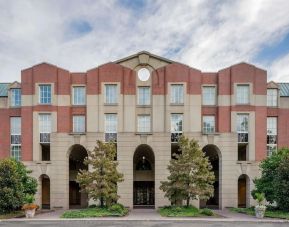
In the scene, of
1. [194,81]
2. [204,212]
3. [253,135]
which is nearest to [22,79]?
[194,81]

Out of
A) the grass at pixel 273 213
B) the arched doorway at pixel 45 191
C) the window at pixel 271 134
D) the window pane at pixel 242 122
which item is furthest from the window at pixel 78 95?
the window at pixel 271 134

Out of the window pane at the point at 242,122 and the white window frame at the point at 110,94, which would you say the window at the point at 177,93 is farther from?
the window pane at the point at 242,122

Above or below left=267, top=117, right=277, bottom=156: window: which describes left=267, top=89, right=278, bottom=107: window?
above

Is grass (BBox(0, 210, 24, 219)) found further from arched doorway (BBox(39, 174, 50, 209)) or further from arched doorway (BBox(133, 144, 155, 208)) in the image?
arched doorway (BBox(133, 144, 155, 208))

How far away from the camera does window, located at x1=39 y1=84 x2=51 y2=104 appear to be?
3950cm

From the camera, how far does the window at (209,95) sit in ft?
131

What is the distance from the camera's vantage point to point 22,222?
27.6 meters

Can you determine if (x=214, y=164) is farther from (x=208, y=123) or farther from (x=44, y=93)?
(x=44, y=93)

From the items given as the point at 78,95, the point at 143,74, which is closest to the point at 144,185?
the point at 78,95

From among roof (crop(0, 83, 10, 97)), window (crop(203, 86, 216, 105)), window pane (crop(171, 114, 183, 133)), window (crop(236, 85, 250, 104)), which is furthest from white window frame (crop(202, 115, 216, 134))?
roof (crop(0, 83, 10, 97))

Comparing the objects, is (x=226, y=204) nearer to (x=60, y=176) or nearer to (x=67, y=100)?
(x=60, y=176)

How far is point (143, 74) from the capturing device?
3950cm

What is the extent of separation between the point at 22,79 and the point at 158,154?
18977 mm

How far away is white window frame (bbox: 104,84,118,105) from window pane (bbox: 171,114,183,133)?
24.0ft
